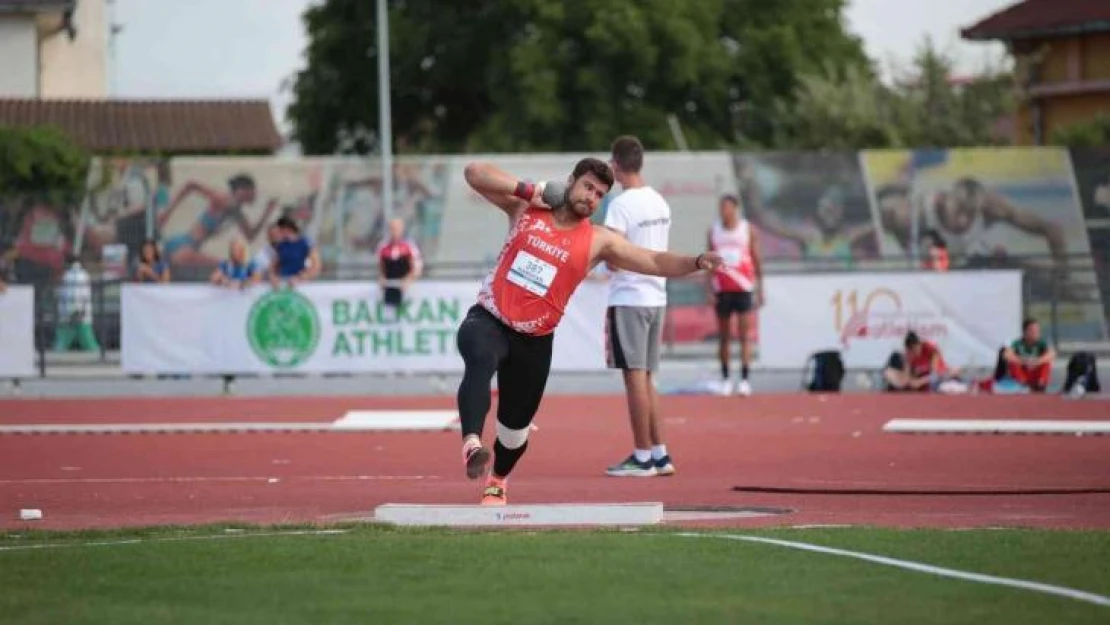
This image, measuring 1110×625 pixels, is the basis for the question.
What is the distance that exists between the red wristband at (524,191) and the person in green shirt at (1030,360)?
14.3 m

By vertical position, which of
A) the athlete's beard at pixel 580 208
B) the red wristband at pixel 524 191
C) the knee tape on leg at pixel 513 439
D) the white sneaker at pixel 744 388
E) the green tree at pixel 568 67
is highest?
the green tree at pixel 568 67

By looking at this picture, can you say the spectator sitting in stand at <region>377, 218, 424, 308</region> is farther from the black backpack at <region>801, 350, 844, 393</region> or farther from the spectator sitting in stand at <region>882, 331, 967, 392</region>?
→ the spectator sitting in stand at <region>882, 331, 967, 392</region>

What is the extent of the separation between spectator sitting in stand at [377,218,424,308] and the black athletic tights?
13.9 m

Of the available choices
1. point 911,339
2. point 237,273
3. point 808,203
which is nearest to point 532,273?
point 911,339

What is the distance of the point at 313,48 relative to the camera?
64.9m

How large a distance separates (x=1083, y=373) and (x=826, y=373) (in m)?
2.97

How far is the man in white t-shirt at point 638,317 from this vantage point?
15.4m

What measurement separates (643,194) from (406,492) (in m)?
2.63

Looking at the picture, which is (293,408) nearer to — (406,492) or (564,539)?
(406,492)

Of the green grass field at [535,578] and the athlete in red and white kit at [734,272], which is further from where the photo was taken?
the athlete in red and white kit at [734,272]

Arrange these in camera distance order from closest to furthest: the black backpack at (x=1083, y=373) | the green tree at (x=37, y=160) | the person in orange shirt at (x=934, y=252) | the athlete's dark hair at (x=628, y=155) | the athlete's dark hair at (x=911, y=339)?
the athlete's dark hair at (x=628, y=155), the black backpack at (x=1083, y=373), the athlete's dark hair at (x=911, y=339), the person in orange shirt at (x=934, y=252), the green tree at (x=37, y=160)

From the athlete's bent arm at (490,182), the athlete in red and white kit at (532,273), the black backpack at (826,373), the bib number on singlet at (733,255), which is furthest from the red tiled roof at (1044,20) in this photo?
the athlete's bent arm at (490,182)

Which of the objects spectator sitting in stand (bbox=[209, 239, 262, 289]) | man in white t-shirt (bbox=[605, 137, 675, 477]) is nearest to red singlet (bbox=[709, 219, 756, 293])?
spectator sitting in stand (bbox=[209, 239, 262, 289])

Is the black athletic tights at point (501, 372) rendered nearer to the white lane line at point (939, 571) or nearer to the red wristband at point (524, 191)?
the red wristband at point (524, 191)
